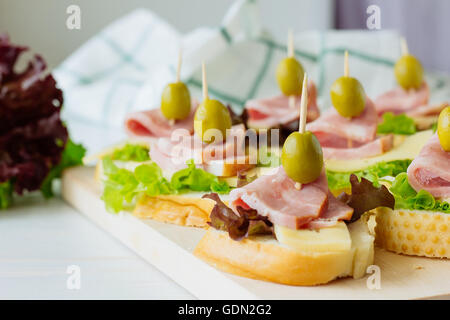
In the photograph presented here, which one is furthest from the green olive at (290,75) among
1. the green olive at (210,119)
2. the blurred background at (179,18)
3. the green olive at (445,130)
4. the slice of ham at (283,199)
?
the blurred background at (179,18)

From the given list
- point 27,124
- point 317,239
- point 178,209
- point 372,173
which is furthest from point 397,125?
point 27,124

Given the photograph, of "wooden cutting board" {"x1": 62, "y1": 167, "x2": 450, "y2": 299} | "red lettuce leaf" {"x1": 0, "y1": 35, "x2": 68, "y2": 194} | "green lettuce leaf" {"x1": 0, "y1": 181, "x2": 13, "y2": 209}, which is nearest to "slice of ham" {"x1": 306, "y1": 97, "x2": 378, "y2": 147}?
"wooden cutting board" {"x1": 62, "y1": 167, "x2": 450, "y2": 299}

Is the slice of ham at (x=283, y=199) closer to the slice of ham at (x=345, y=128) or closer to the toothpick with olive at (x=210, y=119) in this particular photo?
the toothpick with olive at (x=210, y=119)

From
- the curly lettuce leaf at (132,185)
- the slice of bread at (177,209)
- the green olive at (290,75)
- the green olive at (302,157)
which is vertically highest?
the green olive at (290,75)

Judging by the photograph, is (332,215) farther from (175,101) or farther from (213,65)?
(213,65)

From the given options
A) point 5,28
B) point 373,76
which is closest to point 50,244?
point 373,76

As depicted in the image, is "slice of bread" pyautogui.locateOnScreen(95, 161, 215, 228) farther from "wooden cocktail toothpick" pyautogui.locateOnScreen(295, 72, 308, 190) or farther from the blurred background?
the blurred background
